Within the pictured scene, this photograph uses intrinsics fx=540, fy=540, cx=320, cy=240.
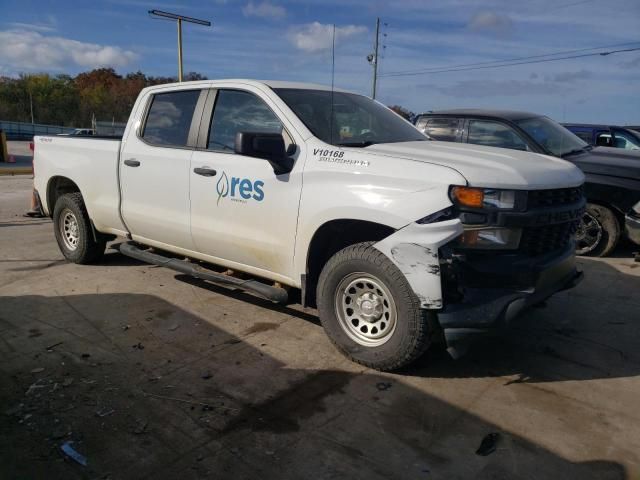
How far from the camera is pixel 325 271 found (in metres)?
3.85

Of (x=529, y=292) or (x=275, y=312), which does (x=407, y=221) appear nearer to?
(x=529, y=292)

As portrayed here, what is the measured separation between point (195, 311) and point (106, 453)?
6.85 feet

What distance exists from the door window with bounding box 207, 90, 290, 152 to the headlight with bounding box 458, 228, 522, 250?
174cm

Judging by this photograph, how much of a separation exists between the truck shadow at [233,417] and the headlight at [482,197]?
4.04 feet

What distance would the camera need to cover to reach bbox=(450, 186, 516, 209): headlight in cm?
322

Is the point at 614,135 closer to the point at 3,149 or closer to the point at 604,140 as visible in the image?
the point at 604,140

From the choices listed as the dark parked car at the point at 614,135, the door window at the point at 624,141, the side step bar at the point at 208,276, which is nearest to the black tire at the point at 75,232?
the side step bar at the point at 208,276

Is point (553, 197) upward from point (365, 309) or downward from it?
upward

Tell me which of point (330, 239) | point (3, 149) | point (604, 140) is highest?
point (604, 140)

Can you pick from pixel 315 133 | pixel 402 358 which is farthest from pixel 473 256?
pixel 315 133

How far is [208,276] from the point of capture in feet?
15.4

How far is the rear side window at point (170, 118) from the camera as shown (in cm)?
488

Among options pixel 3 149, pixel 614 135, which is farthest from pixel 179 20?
pixel 614 135

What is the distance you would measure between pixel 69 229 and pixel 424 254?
15.6ft
